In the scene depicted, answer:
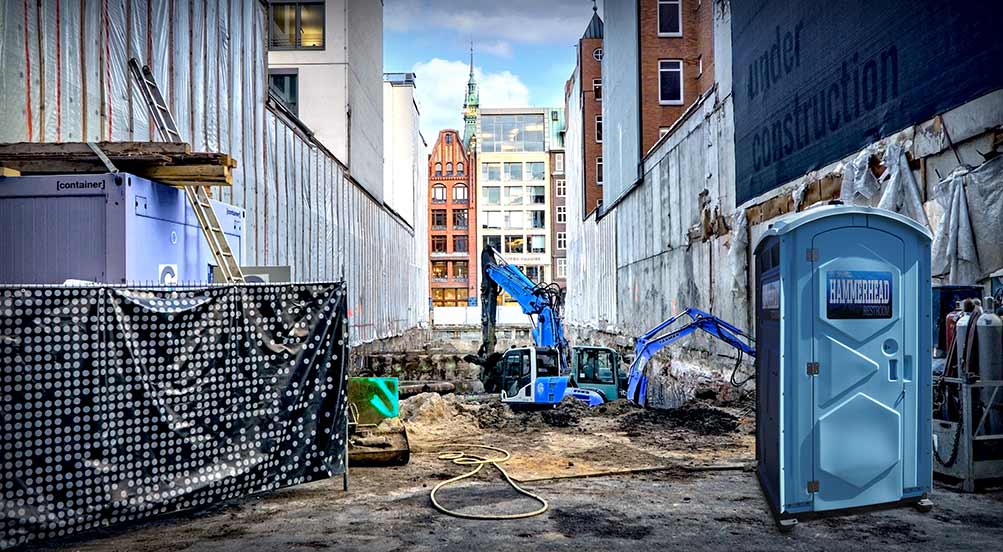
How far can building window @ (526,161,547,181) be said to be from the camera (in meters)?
89.0

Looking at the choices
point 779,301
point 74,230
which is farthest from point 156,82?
point 779,301

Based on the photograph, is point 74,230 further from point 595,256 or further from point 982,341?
point 595,256

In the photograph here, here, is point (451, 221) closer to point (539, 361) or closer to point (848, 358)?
point (539, 361)

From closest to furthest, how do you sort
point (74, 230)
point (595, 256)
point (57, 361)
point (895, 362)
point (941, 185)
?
1. point (57, 361)
2. point (895, 362)
3. point (74, 230)
4. point (941, 185)
5. point (595, 256)

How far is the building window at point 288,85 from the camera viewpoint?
30781 mm

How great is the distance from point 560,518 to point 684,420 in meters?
8.47

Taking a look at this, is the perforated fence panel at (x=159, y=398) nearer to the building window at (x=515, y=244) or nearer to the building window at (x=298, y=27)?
the building window at (x=298, y=27)

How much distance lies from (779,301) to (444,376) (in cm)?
2799

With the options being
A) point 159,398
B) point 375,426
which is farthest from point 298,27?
point 159,398

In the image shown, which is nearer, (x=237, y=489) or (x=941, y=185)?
(x=237, y=489)

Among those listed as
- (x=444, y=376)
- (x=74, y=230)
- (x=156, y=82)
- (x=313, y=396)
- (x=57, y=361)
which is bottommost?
(x=444, y=376)

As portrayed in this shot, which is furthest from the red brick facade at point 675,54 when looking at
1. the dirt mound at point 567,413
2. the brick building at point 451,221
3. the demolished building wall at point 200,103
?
the brick building at point 451,221

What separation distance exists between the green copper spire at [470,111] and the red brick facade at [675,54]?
58.3 meters

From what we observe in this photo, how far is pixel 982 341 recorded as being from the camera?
26.2ft
